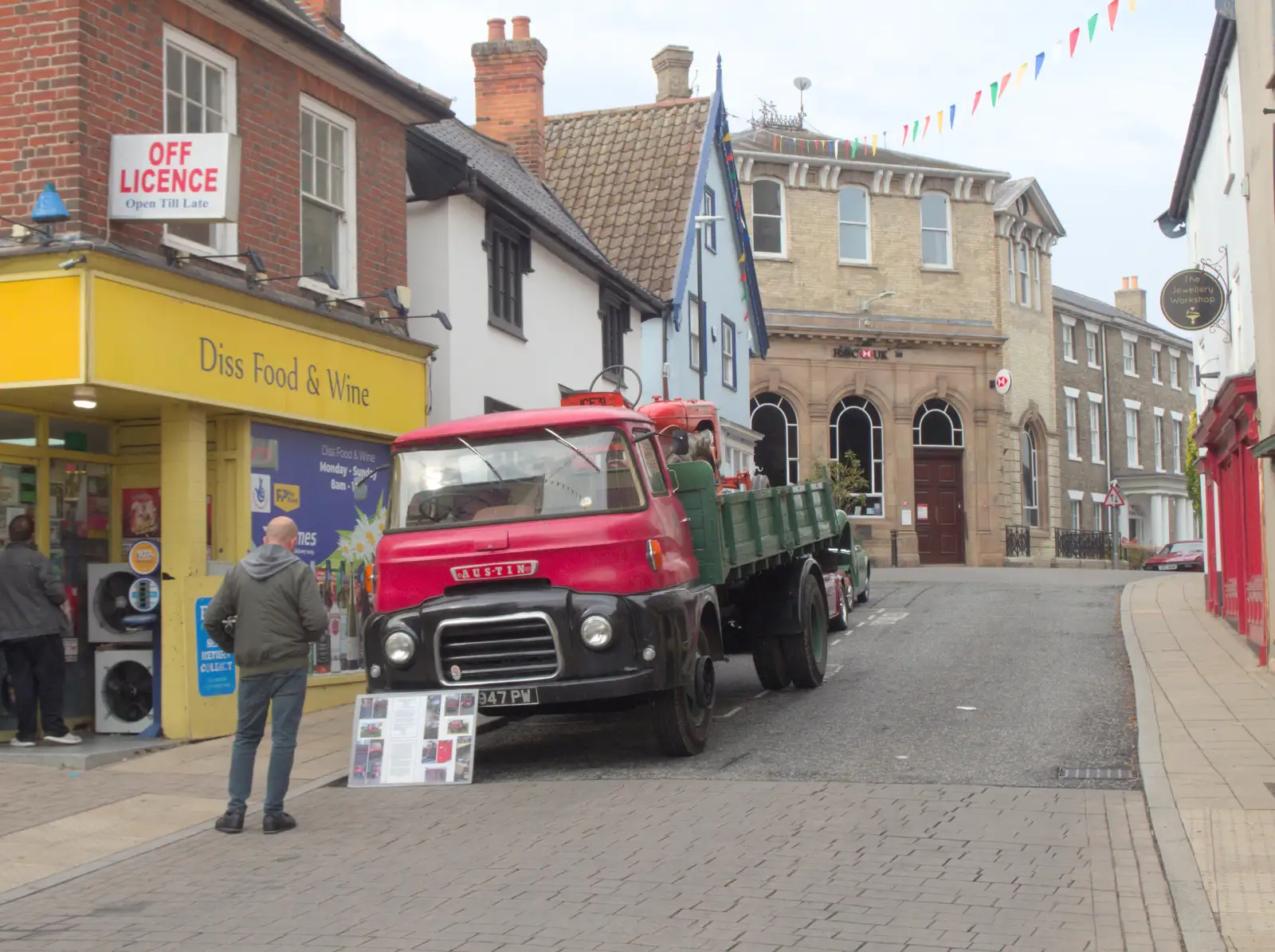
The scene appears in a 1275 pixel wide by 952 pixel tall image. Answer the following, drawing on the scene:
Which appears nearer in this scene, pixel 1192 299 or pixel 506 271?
pixel 506 271

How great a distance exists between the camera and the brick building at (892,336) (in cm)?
4131

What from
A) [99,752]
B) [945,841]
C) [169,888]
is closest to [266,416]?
[99,752]

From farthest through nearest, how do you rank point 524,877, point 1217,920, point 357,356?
point 357,356 → point 524,877 → point 1217,920

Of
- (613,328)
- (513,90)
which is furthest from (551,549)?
(513,90)

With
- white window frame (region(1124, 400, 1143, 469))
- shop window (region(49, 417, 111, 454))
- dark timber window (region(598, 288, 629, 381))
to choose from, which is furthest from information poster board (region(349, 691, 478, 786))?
white window frame (region(1124, 400, 1143, 469))

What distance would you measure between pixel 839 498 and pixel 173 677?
2690 centimetres

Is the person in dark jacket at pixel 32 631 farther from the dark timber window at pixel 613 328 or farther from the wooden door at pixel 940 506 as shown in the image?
the wooden door at pixel 940 506

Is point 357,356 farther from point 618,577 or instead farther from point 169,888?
point 169,888

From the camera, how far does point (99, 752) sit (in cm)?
1109

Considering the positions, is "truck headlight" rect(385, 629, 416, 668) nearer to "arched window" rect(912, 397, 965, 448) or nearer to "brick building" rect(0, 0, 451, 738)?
"brick building" rect(0, 0, 451, 738)

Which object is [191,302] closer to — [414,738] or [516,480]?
[516,480]

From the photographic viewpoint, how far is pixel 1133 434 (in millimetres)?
54969

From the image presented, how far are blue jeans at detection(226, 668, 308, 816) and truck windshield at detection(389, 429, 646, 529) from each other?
2.26 meters

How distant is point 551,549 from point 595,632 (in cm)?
70
